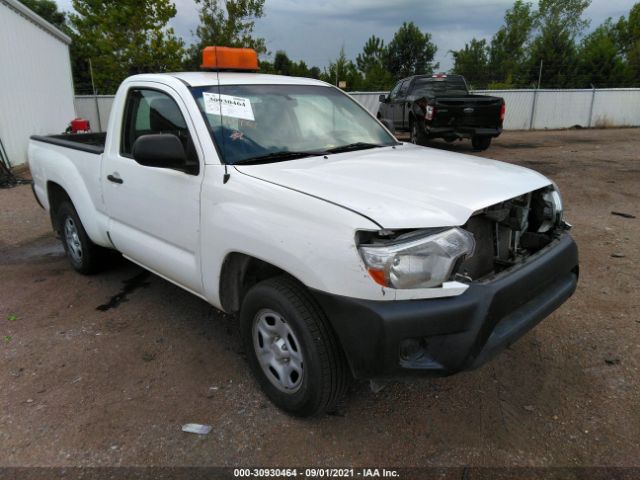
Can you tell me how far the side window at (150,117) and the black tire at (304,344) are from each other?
1127mm

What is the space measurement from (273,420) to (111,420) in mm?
883

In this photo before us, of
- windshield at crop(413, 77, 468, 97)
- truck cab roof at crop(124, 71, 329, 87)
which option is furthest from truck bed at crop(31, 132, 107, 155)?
windshield at crop(413, 77, 468, 97)

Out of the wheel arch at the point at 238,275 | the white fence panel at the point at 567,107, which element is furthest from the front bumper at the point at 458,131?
the wheel arch at the point at 238,275

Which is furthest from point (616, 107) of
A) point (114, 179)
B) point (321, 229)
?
point (321, 229)

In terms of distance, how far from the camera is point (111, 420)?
275cm

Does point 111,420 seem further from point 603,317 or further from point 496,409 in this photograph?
point 603,317

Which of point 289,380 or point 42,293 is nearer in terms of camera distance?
point 289,380

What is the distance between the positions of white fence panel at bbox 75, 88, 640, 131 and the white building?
5203 millimetres

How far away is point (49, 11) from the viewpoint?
4297cm

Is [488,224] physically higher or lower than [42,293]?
higher

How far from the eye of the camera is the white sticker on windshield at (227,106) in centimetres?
311

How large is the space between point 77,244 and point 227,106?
2.52m

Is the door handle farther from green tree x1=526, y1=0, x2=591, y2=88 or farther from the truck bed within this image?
green tree x1=526, y1=0, x2=591, y2=88

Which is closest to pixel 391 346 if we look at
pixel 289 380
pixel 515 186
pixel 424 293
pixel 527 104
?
pixel 424 293
